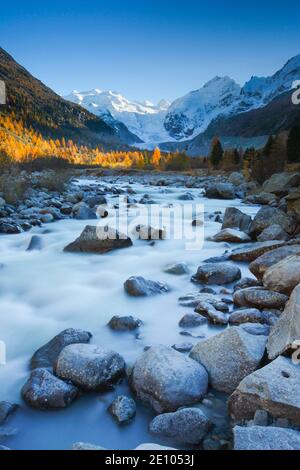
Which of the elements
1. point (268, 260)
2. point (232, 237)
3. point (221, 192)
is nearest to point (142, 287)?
point (268, 260)

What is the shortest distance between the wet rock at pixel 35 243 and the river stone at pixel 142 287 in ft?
11.9

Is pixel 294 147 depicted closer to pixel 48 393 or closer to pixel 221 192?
pixel 221 192

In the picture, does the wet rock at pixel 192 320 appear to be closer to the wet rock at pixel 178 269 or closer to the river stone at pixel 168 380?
the river stone at pixel 168 380

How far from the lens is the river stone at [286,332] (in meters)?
2.95

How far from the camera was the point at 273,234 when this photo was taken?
7922 millimetres

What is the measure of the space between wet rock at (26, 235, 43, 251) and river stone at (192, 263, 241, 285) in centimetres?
Result: 418

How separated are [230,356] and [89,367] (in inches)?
46.1

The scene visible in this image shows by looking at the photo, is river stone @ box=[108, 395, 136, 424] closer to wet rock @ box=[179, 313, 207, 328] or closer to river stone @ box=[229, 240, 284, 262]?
wet rock @ box=[179, 313, 207, 328]

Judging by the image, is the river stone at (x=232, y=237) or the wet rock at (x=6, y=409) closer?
the wet rock at (x=6, y=409)

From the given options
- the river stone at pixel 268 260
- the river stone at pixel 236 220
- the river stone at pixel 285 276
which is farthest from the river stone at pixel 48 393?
the river stone at pixel 236 220
